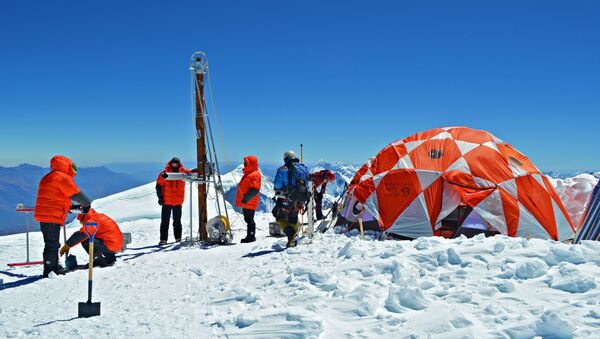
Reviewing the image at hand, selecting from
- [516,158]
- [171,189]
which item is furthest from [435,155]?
[171,189]

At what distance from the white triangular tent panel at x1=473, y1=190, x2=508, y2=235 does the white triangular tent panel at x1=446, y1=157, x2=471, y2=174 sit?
86 cm

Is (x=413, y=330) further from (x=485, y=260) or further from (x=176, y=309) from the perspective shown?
(x=176, y=309)

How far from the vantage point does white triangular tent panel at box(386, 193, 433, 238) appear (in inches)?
430

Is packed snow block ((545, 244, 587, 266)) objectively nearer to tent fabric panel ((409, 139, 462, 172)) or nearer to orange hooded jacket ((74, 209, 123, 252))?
tent fabric panel ((409, 139, 462, 172))

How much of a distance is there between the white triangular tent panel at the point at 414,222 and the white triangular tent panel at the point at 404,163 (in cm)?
94

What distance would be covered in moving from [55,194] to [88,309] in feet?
11.6

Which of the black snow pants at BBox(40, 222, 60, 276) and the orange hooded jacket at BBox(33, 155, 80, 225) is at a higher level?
the orange hooded jacket at BBox(33, 155, 80, 225)

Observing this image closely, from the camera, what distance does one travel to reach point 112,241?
8672 mm

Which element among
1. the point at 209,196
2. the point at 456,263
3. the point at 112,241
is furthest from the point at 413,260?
the point at 209,196

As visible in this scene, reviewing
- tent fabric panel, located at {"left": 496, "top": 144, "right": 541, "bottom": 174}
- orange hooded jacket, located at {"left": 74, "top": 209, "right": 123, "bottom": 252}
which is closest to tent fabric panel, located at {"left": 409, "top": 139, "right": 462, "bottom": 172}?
tent fabric panel, located at {"left": 496, "top": 144, "right": 541, "bottom": 174}

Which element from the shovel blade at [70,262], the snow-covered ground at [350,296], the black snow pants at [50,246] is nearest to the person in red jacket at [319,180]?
A: the snow-covered ground at [350,296]

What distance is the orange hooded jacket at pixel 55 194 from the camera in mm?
7891

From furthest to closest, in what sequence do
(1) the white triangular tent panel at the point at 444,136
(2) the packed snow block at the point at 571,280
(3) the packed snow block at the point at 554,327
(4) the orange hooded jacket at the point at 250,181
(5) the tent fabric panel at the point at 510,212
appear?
(1) the white triangular tent panel at the point at 444,136, (4) the orange hooded jacket at the point at 250,181, (5) the tent fabric panel at the point at 510,212, (2) the packed snow block at the point at 571,280, (3) the packed snow block at the point at 554,327

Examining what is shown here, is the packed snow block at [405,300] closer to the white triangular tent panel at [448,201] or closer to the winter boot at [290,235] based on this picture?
the winter boot at [290,235]
